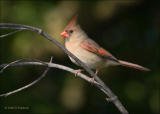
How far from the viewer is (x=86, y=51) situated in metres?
3.42

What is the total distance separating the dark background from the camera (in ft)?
12.7

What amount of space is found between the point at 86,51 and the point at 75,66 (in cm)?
89

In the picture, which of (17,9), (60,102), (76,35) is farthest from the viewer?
(60,102)

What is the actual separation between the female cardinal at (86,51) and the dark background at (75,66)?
13.4 inches

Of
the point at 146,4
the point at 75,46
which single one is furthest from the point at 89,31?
the point at 75,46

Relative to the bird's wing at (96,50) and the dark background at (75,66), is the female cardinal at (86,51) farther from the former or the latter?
the dark background at (75,66)

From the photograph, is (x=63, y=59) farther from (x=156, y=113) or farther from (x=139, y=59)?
(x=156, y=113)

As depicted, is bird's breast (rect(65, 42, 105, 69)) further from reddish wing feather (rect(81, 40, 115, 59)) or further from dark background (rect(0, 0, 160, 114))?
Result: dark background (rect(0, 0, 160, 114))

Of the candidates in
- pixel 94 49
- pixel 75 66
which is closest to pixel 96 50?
pixel 94 49

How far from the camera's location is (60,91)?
4.25 m

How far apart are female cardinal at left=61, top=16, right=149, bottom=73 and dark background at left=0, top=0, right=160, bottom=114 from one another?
0.34m

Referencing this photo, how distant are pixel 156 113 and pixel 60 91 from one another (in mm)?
1127

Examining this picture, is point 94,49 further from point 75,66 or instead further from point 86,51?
point 75,66

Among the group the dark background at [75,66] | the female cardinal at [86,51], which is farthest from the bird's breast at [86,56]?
the dark background at [75,66]
